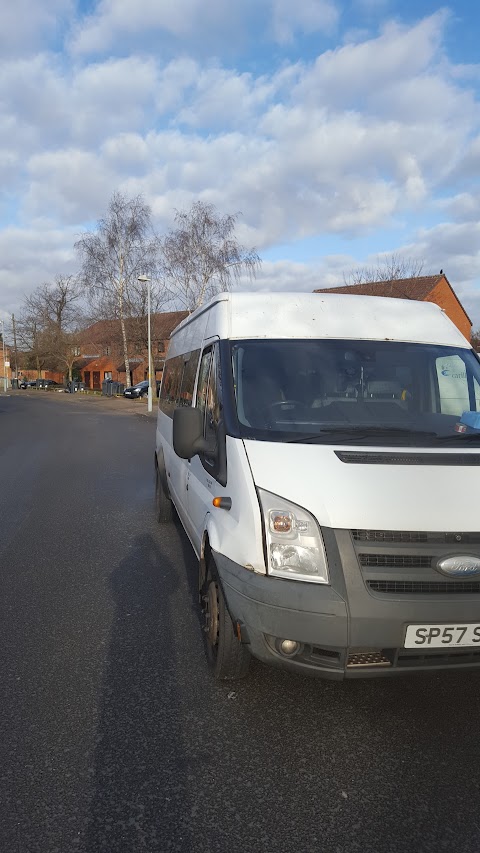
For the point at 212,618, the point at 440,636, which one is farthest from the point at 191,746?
the point at 440,636

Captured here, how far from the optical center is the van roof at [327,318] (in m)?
4.03

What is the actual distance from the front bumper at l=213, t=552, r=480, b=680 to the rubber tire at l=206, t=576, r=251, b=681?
0.33 metres

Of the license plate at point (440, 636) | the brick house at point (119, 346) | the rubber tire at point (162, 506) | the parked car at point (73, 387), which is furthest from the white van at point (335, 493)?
the parked car at point (73, 387)

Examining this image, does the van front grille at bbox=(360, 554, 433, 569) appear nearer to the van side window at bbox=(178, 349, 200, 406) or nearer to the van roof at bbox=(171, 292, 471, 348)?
the van roof at bbox=(171, 292, 471, 348)

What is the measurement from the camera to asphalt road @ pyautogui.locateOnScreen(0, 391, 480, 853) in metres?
2.36

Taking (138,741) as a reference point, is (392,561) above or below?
above

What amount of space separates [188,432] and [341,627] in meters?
1.47

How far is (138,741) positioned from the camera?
9.63 feet

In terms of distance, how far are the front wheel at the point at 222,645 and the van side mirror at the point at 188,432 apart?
0.75 m

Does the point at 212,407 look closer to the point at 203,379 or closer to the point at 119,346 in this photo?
the point at 203,379

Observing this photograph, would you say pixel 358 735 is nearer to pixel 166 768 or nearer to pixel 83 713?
pixel 166 768

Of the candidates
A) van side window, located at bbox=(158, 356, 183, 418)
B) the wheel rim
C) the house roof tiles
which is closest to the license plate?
the wheel rim

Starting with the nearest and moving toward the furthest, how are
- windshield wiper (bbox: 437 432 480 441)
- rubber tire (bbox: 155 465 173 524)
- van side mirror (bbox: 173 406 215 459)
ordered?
windshield wiper (bbox: 437 432 480 441), van side mirror (bbox: 173 406 215 459), rubber tire (bbox: 155 465 173 524)

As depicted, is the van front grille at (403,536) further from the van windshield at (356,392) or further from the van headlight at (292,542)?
the van windshield at (356,392)
